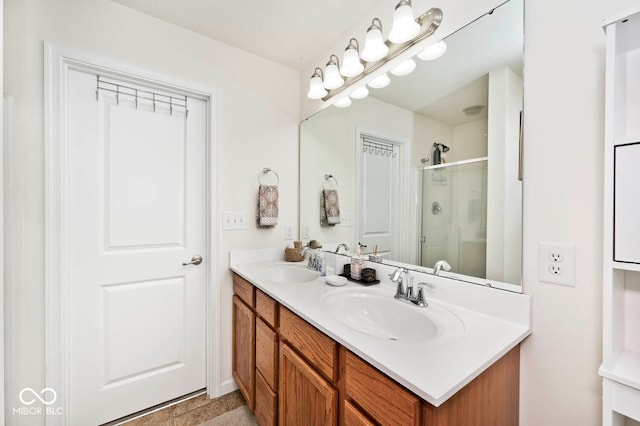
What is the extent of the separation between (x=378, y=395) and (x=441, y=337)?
28cm

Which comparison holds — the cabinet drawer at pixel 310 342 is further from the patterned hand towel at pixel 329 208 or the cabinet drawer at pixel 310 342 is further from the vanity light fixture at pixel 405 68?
the vanity light fixture at pixel 405 68

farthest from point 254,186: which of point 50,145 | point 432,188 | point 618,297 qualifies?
point 618,297

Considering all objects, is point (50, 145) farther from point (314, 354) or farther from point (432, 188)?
point (432, 188)

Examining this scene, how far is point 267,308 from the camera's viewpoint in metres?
1.33

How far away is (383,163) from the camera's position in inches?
60.5

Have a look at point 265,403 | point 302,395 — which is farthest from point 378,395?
point 265,403

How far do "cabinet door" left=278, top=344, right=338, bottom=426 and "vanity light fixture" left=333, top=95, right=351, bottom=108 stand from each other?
1439 mm

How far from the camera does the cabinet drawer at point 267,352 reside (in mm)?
1250

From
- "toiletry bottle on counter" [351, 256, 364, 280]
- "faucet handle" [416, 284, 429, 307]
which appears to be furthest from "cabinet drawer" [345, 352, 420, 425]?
"toiletry bottle on counter" [351, 256, 364, 280]

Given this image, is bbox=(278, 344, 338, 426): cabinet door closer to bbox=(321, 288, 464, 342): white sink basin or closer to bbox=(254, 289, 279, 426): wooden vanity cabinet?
bbox=(254, 289, 279, 426): wooden vanity cabinet

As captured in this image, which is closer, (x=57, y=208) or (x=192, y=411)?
(x=57, y=208)

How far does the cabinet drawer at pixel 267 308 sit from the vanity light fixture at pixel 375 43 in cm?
132

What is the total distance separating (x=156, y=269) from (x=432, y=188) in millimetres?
1663

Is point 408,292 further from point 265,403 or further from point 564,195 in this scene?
point 265,403
